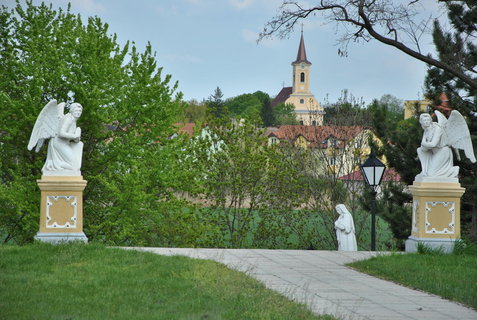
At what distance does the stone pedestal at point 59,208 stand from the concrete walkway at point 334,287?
178cm

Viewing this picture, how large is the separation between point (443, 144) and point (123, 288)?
7362 mm

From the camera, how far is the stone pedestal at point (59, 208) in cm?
1198

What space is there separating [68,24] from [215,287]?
1655 centimetres

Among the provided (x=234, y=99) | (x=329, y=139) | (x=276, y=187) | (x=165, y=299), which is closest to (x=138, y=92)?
(x=276, y=187)

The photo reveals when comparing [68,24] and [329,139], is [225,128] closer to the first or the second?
[329,139]

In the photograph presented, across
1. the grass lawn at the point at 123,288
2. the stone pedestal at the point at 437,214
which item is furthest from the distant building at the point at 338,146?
the grass lawn at the point at 123,288

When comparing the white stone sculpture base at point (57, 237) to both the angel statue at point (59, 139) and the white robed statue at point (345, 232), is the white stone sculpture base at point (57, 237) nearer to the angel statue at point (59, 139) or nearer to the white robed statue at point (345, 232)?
the angel statue at point (59, 139)

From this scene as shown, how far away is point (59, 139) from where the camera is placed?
1230 centimetres

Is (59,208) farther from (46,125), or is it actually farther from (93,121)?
(93,121)

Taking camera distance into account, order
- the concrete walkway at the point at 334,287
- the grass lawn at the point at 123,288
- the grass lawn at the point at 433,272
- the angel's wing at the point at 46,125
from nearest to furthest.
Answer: the grass lawn at the point at 123,288, the concrete walkway at the point at 334,287, the grass lawn at the point at 433,272, the angel's wing at the point at 46,125

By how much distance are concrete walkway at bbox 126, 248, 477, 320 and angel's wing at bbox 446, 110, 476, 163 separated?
8.95ft

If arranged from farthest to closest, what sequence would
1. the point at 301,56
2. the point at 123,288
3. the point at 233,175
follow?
the point at 301,56, the point at 233,175, the point at 123,288

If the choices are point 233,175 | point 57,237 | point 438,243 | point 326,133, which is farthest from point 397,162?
point 57,237

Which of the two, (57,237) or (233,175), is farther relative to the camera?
(233,175)
